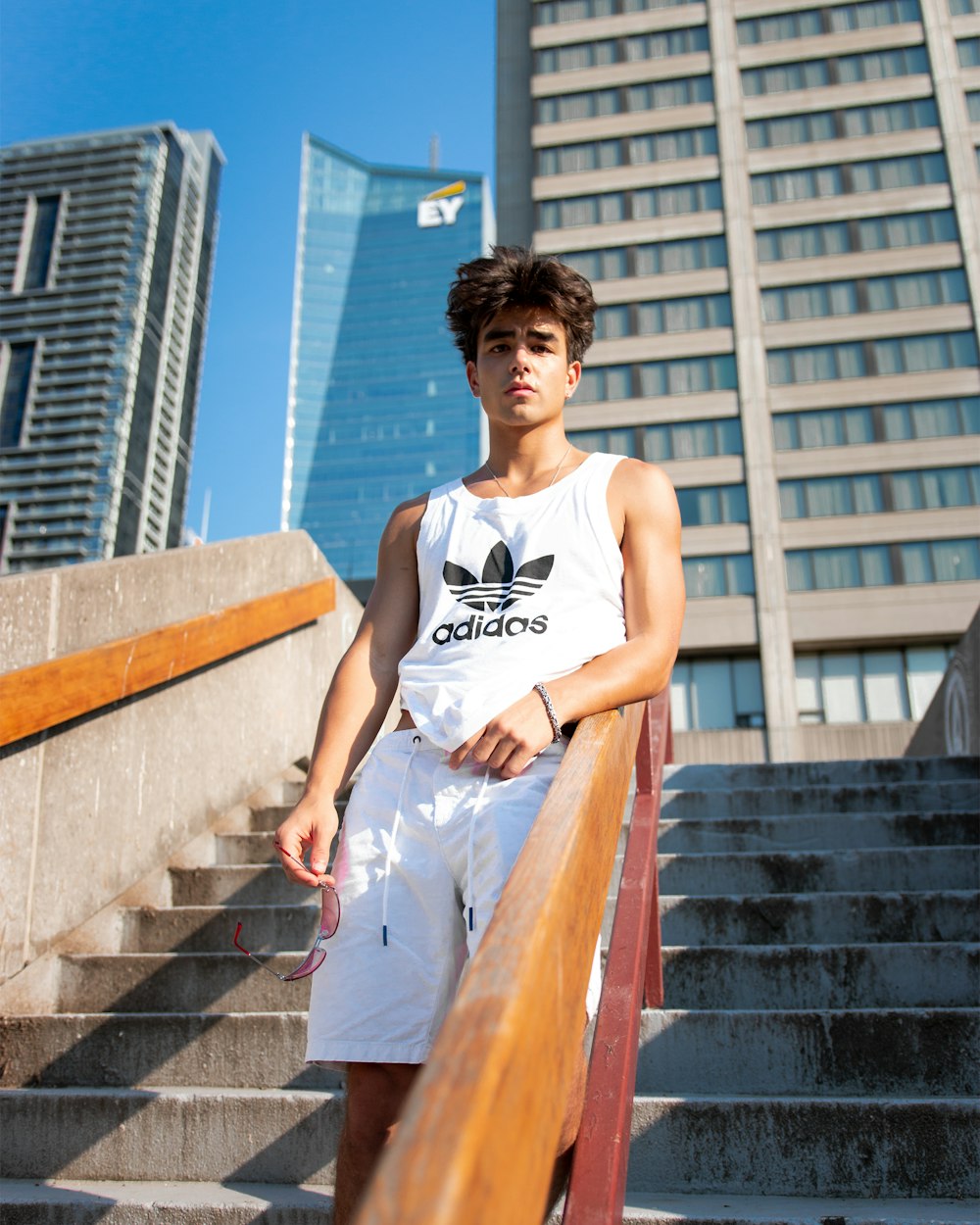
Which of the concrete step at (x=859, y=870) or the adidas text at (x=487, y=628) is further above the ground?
the adidas text at (x=487, y=628)

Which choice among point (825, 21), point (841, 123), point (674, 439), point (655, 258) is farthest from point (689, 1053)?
point (825, 21)

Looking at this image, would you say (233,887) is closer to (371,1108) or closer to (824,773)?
(371,1108)

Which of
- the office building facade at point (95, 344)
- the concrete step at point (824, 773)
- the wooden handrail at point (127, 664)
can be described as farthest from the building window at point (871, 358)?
the office building facade at point (95, 344)

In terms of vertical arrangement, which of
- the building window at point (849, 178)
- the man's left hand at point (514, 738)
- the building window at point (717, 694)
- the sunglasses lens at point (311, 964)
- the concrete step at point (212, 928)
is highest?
the building window at point (849, 178)

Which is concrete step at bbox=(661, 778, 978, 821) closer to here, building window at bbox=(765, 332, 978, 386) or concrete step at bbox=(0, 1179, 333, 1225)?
concrete step at bbox=(0, 1179, 333, 1225)

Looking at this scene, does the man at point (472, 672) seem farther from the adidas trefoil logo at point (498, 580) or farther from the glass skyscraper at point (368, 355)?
the glass skyscraper at point (368, 355)

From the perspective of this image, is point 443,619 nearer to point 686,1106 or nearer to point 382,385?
point 686,1106

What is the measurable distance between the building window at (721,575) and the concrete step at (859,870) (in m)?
30.7

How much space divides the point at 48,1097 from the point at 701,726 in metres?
32.5

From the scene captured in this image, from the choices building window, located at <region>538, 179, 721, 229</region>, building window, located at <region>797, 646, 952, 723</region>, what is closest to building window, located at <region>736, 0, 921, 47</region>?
building window, located at <region>538, 179, 721, 229</region>

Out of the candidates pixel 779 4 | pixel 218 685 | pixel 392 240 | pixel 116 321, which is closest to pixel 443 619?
pixel 218 685

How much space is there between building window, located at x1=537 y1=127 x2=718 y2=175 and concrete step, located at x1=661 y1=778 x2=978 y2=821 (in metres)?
38.9

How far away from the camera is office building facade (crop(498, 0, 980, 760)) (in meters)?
33.6

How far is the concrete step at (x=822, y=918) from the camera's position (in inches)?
125
